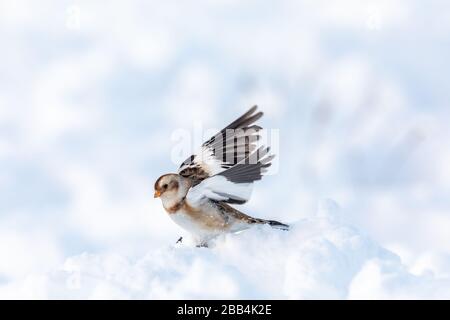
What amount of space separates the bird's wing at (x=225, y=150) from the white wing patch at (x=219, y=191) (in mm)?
348

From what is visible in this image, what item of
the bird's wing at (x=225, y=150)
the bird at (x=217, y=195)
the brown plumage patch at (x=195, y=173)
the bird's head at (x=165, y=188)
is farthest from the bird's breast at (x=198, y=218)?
the brown plumage patch at (x=195, y=173)

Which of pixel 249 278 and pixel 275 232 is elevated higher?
pixel 275 232

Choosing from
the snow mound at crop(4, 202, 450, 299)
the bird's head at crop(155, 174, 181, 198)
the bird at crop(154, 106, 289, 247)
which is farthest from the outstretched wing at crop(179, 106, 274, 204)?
the snow mound at crop(4, 202, 450, 299)

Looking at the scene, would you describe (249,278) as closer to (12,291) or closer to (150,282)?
(150,282)

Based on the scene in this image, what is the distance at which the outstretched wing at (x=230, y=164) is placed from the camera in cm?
590

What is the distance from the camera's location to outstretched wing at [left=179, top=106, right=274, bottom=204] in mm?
5898

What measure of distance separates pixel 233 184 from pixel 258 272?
0.95 m

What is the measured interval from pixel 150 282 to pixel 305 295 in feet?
3.50

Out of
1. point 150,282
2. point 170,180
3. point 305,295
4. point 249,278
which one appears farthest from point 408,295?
point 170,180

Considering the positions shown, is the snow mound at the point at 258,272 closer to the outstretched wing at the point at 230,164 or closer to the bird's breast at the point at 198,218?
the bird's breast at the point at 198,218

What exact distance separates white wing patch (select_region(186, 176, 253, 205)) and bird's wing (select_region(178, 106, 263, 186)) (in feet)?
1.14

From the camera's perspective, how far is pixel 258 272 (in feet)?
17.2

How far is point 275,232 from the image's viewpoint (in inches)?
230

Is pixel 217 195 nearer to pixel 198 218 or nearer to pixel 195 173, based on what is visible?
pixel 198 218
